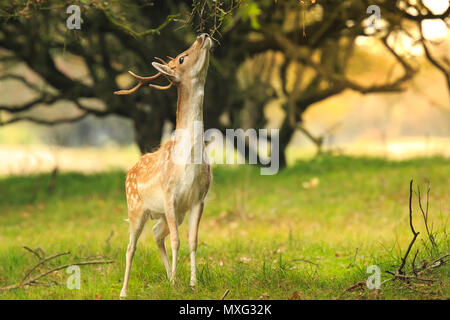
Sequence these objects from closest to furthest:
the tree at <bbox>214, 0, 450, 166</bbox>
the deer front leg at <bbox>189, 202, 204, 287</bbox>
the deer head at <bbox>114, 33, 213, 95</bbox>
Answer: the deer head at <bbox>114, 33, 213, 95</bbox> → the deer front leg at <bbox>189, 202, 204, 287</bbox> → the tree at <bbox>214, 0, 450, 166</bbox>

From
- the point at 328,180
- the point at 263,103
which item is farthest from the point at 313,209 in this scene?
the point at 263,103

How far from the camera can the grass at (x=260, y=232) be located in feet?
18.2

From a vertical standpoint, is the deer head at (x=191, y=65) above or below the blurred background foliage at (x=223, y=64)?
below

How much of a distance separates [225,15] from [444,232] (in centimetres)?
337

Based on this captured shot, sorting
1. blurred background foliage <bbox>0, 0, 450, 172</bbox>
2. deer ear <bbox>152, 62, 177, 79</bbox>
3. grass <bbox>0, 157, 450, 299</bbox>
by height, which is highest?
blurred background foliage <bbox>0, 0, 450, 172</bbox>

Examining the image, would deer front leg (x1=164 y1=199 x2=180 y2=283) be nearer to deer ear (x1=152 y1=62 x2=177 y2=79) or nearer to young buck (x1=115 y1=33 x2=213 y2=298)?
young buck (x1=115 y1=33 x2=213 y2=298)

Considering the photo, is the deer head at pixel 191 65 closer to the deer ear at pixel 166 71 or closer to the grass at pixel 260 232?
the deer ear at pixel 166 71

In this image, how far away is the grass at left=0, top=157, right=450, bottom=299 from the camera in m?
5.56

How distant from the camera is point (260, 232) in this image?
9.24 meters

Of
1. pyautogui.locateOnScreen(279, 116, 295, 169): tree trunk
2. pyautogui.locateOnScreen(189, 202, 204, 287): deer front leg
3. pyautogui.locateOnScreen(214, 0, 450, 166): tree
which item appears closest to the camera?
pyautogui.locateOnScreen(189, 202, 204, 287): deer front leg

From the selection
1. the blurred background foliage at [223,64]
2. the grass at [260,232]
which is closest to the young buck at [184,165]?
the grass at [260,232]

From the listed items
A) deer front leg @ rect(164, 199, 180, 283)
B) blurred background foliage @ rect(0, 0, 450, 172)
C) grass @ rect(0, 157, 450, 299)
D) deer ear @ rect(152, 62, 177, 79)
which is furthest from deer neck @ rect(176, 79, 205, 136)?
blurred background foliage @ rect(0, 0, 450, 172)

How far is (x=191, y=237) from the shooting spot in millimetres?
5070

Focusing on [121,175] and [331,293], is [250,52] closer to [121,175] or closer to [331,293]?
[121,175]
